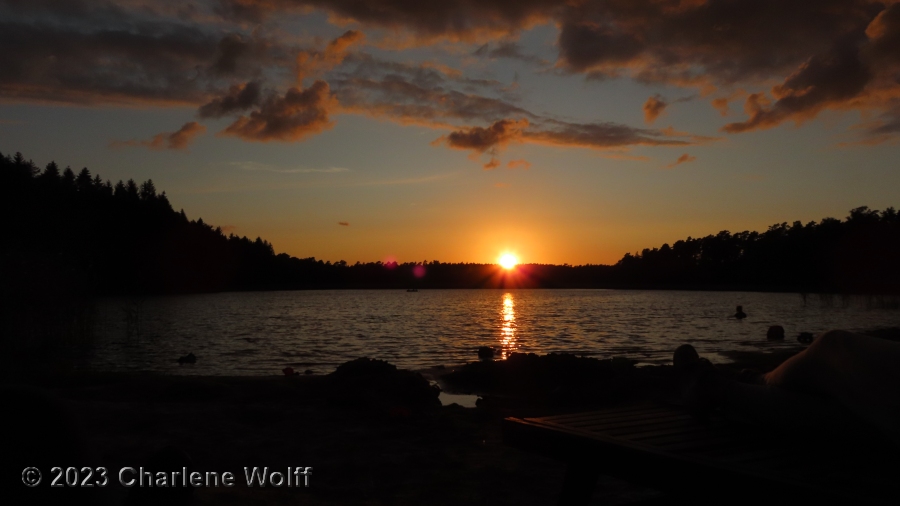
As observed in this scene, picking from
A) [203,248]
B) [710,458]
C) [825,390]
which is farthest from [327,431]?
[203,248]

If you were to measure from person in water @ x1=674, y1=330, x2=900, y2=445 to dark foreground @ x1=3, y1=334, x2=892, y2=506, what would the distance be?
301 cm

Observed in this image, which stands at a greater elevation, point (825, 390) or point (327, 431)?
point (825, 390)

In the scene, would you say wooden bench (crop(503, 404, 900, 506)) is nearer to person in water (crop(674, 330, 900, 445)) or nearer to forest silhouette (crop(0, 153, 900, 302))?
person in water (crop(674, 330, 900, 445))

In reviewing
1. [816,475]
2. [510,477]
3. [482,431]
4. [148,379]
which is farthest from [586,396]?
[816,475]

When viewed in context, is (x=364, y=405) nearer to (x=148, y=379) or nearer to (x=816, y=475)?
(x=148, y=379)

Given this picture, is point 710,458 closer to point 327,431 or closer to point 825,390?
point 825,390

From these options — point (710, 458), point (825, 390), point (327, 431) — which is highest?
point (825, 390)

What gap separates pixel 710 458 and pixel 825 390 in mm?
807

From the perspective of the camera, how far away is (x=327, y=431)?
32.1 feet

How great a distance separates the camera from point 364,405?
38.4 feet

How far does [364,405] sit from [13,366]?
40.9 ft

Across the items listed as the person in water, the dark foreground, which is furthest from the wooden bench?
the dark foreground

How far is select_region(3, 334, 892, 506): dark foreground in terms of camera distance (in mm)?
1887

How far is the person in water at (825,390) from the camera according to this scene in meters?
3.20
